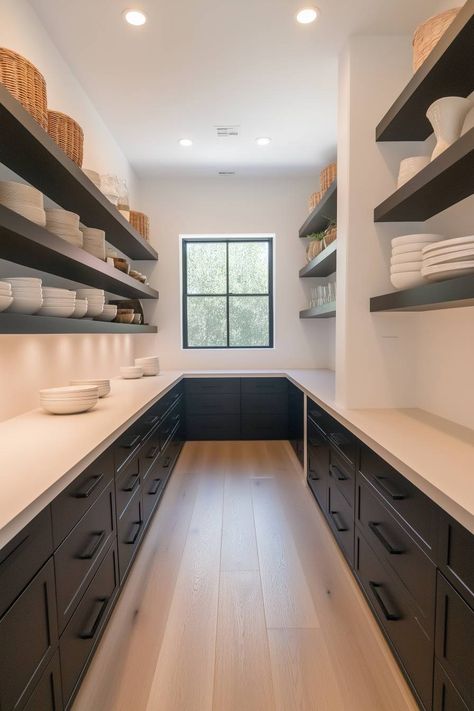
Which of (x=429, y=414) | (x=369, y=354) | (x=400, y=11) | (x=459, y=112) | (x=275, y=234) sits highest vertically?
(x=400, y=11)

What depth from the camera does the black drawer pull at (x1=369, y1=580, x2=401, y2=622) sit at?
1499 mm

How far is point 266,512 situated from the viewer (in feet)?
9.46

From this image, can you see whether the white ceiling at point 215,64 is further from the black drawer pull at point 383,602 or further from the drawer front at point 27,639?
the black drawer pull at point 383,602

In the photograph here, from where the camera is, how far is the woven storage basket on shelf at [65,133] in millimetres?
2055

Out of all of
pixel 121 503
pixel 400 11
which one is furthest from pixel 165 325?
pixel 400 11

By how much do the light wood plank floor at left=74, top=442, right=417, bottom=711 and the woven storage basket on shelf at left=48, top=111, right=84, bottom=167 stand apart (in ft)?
7.53

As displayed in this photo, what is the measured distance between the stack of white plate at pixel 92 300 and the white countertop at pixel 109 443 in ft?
1.89

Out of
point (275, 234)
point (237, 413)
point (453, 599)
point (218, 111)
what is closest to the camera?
point (453, 599)

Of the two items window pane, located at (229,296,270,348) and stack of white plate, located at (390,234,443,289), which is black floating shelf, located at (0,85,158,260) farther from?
window pane, located at (229,296,270,348)

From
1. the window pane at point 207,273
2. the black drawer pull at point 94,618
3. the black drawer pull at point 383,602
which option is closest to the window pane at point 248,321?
the window pane at point 207,273

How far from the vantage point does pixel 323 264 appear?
3928 mm

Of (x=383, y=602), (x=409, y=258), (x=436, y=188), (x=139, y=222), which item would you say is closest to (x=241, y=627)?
(x=383, y=602)

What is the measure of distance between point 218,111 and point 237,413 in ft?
9.85

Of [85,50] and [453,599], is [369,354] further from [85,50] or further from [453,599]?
[85,50]
